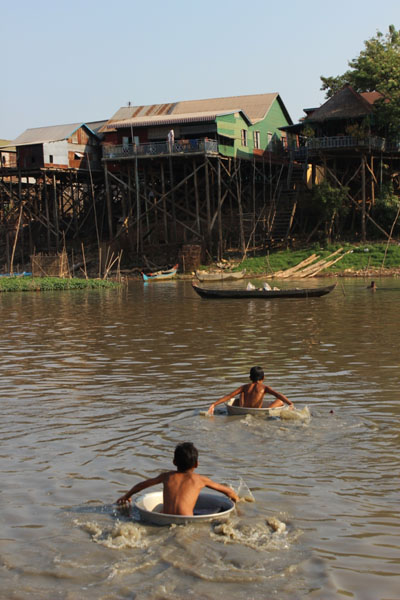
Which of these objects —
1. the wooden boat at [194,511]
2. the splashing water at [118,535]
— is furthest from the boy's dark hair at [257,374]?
A: the splashing water at [118,535]

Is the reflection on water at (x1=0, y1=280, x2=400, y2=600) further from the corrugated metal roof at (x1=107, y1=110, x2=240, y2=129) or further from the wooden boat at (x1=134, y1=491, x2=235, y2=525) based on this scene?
the corrugated metal roof at (x1=107, y1=110, x2=240, y2=129)

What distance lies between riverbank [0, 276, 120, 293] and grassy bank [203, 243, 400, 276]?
700 centimetres

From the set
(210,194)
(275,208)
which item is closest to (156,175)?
(210,194)

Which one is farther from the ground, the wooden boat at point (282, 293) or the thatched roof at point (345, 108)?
the thatched roof at point (345, 108)

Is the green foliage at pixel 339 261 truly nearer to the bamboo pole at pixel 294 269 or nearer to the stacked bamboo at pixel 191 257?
the bamboo pole at pixel 294 269

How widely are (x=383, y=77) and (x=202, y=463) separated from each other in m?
36.8

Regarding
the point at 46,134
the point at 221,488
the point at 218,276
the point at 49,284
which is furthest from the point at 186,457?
the point at 46,134

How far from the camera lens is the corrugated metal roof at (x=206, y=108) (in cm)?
4512

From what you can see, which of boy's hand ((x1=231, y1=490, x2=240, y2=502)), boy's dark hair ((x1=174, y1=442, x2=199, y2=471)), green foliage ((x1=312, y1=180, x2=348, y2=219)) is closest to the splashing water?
boy's dark hair ((x1=174, y1=442, x2=199, y2=471))

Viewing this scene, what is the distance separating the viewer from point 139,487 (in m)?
6.27

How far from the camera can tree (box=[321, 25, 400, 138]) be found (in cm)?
3806

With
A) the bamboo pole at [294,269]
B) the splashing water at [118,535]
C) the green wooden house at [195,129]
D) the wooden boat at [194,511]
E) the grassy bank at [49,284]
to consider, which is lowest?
the splashing water at [118,535]

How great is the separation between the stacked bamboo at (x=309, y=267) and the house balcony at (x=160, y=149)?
7.84 meters

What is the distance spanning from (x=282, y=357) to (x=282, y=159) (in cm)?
3433
